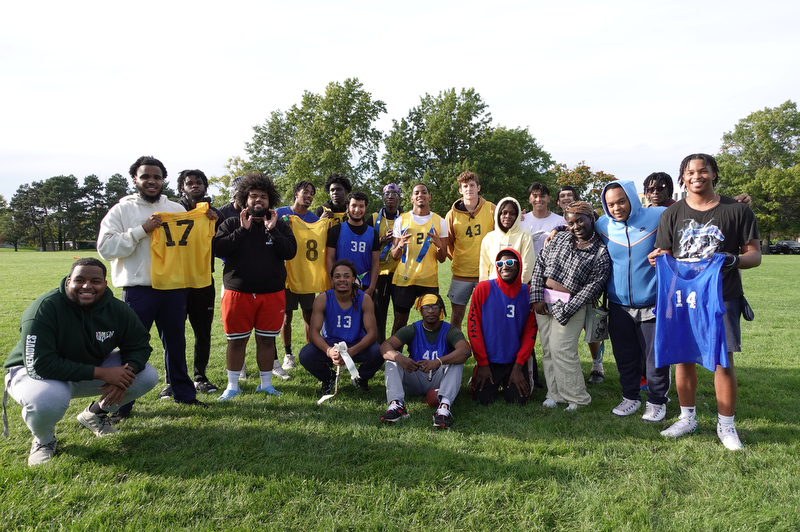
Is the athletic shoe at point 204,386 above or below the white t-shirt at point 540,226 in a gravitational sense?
below

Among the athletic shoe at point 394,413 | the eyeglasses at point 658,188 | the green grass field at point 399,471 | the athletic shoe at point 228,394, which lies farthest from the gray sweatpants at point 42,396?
the eyeglasses at point 658,188

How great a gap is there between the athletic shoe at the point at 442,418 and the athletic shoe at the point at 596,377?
2.36 meters

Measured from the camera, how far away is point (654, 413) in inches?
176

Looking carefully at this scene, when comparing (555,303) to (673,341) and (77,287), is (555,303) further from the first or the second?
(77,287)

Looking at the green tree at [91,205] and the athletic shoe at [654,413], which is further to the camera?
the green tree at [91,205]

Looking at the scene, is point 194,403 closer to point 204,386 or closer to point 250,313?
point 204,386

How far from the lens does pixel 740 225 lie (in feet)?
12.5

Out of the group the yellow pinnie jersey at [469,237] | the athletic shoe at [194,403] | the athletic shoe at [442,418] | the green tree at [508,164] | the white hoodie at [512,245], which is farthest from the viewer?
the green tree at [508,164]

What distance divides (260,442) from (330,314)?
1734 mm

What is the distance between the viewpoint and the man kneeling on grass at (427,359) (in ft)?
15.2

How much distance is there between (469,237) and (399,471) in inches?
138

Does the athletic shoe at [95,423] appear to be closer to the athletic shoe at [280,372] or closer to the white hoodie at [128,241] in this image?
the white hoodie at [128,241]

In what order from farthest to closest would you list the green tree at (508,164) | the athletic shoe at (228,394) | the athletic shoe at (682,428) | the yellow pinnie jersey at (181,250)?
the green tree at (508,164) → the athletic shoe at (228,394) → the yellow pinnie jersey at (181,250) → the athletic shoe at (682,428)

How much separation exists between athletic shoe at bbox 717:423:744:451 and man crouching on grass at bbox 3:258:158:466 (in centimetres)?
492
